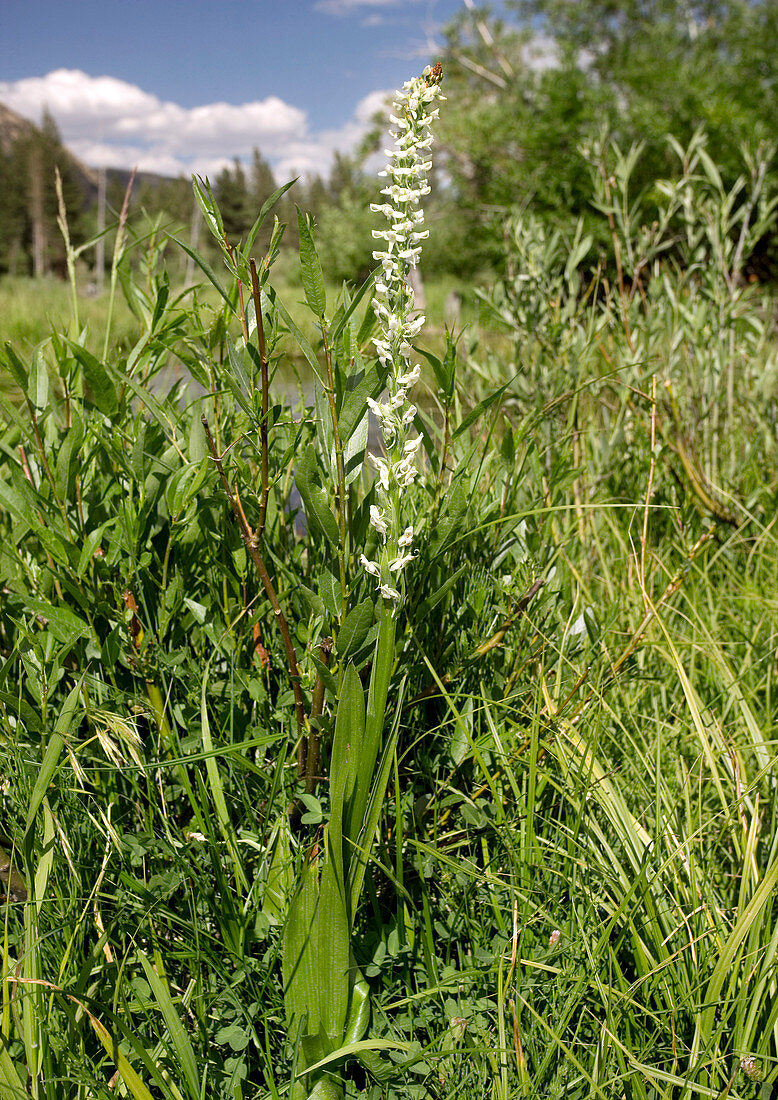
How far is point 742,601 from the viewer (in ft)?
6.59

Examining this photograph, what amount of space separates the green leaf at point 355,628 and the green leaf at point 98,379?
61 centimetres

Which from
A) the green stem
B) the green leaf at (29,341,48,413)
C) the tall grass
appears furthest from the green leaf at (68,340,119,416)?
the green stem

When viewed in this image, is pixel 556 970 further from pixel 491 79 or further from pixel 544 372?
pixel 491 79

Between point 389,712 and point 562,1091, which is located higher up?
point 389,712

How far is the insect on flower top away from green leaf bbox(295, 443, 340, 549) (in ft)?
0.23

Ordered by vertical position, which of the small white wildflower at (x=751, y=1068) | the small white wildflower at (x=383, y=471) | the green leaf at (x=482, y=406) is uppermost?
the green leaf at (x=482, y=406)

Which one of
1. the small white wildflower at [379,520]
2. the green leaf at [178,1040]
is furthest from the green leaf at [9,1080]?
the small white wildflower at [379,520]

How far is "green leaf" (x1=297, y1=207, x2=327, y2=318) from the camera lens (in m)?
0.82

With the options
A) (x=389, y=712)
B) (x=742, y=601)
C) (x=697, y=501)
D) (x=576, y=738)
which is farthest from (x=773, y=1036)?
(x=697, y=501)

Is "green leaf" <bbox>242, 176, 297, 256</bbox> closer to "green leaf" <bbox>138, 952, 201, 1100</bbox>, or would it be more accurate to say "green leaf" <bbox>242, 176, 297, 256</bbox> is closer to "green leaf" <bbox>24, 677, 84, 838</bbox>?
"green leaf" <bbox>24, 677, 84, 838</bbox>

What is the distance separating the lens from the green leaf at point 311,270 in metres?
0.82

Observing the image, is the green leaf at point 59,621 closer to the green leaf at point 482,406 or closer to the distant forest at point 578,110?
the green leaf at point 482,406

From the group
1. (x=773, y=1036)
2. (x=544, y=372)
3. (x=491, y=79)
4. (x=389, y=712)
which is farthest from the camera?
(x=491, y=79)

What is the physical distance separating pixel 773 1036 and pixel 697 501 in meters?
1.45
